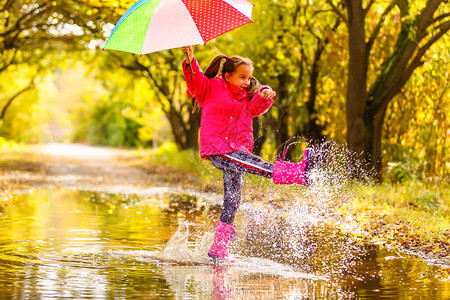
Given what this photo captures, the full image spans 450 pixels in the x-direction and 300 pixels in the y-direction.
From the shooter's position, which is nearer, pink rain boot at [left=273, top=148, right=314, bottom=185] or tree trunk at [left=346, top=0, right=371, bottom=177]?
pink rain boot at [left=273, top=148, right=314, bottom=185]

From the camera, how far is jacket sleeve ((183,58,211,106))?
6684 millimetres

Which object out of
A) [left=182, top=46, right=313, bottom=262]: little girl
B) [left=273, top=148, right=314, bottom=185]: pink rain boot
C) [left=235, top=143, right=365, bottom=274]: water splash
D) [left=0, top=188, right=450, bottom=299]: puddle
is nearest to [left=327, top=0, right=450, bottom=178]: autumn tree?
[left=235, top=143, right=365, bottom=274]: water splash

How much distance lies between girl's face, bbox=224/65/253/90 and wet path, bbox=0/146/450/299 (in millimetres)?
1652

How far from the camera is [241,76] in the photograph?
6.77m

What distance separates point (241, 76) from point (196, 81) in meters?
0.43

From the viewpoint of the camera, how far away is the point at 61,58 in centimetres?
3119

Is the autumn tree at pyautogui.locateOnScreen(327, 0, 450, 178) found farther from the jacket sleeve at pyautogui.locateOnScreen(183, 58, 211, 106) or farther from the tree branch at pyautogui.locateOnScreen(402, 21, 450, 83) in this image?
the jacket sleeve at pyautogui.locateOnScreen(183, 58, 211, 106)

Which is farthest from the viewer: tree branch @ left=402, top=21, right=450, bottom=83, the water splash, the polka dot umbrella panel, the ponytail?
tree branch @ left=402, top=21, right=450, bottom=83

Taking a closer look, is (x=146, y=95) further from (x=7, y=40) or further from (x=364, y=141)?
(x=364, y=141)

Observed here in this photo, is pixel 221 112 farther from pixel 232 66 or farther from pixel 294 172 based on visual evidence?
pixel 294 172

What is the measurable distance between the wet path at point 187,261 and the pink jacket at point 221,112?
117 cm

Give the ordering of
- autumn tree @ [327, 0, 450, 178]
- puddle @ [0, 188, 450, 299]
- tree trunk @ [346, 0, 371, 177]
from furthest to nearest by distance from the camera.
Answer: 1. tree trunk @ [346, 0, 371, 177]
2. autumn tree @ [327, 0, 450, 178]
3. puddle @ [0, 188, 450, 299]

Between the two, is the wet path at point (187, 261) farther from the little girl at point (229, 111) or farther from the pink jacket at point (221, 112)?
the pink jacket at point (221, 112)

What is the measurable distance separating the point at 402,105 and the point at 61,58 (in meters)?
19.1
